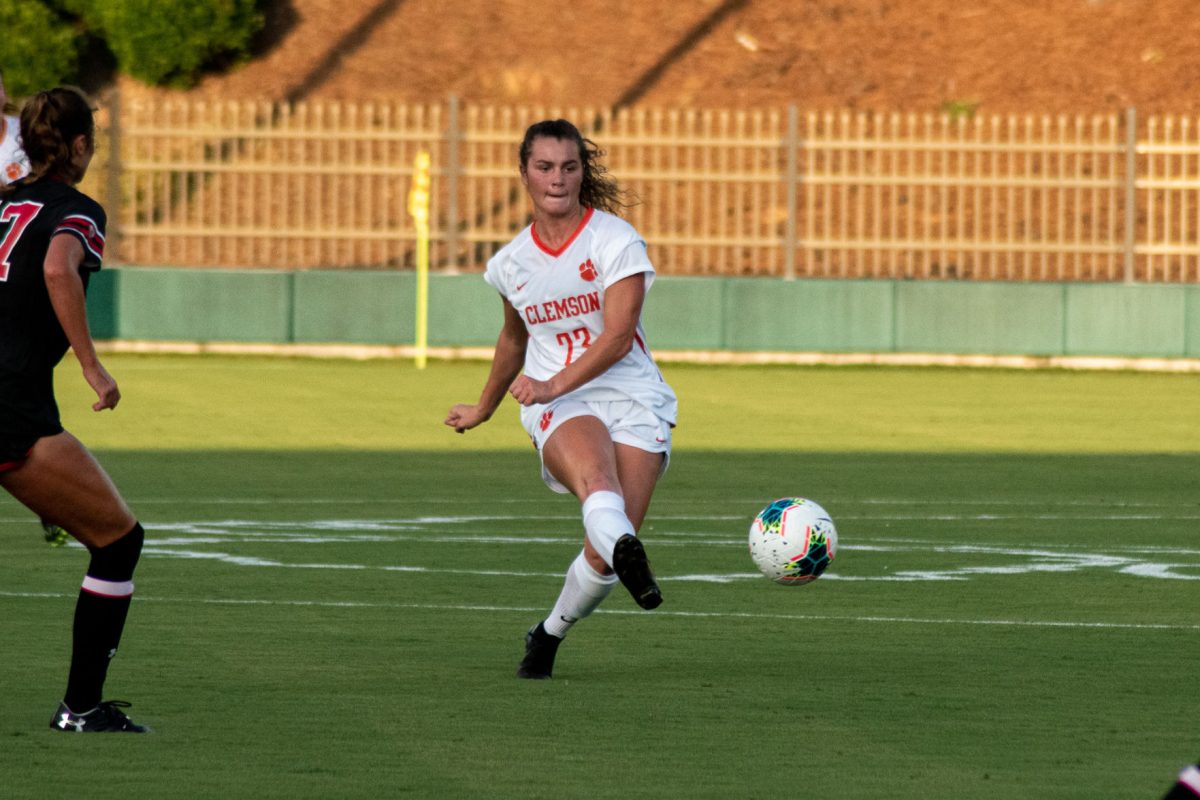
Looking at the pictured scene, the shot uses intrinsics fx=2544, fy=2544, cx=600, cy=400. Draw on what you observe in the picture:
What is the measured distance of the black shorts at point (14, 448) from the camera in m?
7.49

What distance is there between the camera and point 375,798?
6758 millimetres

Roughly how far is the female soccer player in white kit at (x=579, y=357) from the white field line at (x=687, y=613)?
1709 millimetres

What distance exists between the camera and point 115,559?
7656 millimetres

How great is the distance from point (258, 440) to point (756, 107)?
2131cm

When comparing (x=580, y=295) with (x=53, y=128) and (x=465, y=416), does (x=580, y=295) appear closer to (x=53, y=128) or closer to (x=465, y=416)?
(x=465, y=416)

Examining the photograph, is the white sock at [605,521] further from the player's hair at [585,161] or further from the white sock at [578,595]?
the player's hair at [585,161]

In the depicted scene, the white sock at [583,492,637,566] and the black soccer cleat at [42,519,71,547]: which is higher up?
the white sock at [583,492,637,566]

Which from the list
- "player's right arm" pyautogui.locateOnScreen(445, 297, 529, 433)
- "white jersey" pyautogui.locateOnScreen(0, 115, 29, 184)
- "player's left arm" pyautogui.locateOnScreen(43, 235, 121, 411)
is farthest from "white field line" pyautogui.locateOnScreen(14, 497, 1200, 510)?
"player's left arm" pyautogui.locateOnScreen(43, 235, 121, 411)

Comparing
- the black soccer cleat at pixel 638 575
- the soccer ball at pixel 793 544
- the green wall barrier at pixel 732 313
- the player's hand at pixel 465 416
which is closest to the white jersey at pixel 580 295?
the player's hand at pixel 465 416

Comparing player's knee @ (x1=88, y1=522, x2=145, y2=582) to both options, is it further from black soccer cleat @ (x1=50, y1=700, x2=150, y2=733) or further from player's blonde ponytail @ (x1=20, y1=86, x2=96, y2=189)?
player's blonde ponytail @ (x1=20, y1=86, x2=96, y2=189)

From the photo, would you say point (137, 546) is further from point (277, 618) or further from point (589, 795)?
point (277, 618)

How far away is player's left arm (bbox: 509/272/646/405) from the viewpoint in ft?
28.6

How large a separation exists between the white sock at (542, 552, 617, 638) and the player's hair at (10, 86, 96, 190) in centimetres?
227

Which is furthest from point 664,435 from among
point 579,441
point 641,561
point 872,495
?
point 872,495
